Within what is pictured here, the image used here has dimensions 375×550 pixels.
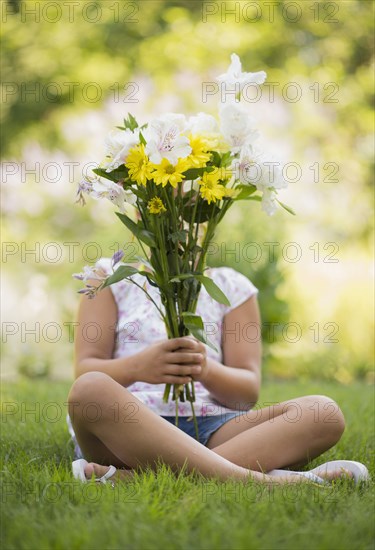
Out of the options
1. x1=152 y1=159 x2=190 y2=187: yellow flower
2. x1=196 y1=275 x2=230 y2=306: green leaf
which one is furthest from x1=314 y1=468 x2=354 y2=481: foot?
x1=152 y1=159 x2=190 y2=187: yellow flower

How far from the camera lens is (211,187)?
6.20 ft

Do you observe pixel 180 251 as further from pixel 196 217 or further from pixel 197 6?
pixel 197 6

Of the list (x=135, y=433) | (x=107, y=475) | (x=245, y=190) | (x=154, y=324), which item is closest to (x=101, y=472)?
(x=107, y=475)

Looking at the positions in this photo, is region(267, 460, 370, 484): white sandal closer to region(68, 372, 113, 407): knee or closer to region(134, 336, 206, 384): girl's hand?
region(134, 336, 206, 384): girl's hand

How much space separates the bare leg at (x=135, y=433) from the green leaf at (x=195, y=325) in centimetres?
22

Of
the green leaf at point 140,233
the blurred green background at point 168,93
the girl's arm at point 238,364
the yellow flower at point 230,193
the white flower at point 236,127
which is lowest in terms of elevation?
the girl's arm at point 238,364

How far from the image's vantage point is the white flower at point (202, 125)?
1.89 meters

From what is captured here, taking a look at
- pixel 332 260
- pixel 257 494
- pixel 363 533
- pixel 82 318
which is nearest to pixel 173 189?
pixel 82 318

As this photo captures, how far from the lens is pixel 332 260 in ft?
20.8

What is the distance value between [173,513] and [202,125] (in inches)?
37.2

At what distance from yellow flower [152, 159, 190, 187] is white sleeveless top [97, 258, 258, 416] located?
0.44 m

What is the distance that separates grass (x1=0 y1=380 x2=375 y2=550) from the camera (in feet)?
4.28

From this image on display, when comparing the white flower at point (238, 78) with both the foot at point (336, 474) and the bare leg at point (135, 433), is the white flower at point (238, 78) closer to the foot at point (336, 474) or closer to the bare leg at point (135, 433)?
the bare leg at point (135, 433)

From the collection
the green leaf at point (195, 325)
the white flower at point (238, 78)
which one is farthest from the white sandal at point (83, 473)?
the white flower at point (238, 78)
